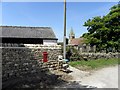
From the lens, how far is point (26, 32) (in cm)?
3184

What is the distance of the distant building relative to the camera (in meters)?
29.4

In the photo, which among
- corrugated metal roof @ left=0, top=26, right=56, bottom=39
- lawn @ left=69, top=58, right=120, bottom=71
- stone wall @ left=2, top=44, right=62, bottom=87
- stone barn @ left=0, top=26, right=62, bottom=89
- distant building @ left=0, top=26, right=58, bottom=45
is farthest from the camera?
corrugated metal roof @ left=0, top=26, right=56, bottom=39

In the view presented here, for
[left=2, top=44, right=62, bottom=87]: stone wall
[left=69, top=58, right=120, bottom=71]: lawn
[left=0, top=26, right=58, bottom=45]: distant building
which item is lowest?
[left=69, top=58, right=120, bottom=71]: lawn

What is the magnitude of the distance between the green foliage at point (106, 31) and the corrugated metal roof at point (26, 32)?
5582 millimetres

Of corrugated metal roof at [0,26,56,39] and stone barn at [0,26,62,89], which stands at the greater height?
corrugated metal roof at [0,26,56,39]

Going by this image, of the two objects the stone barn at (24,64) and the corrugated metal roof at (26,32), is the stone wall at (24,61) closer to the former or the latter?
the stone barn at (24,64)

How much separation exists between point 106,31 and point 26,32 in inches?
436

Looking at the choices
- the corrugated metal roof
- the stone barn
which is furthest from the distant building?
the stone barn

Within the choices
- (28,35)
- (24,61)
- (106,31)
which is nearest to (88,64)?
(24,61)

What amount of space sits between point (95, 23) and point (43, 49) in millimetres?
16561

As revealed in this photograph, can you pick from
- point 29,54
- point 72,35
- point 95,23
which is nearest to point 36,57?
point 29,54

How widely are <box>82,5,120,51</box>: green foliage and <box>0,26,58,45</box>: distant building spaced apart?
5.35m

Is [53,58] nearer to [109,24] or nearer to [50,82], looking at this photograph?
[50,82]

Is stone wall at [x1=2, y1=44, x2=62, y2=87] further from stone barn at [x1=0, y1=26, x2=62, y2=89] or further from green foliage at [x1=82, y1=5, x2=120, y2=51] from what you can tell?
green foliage at [x1=82, y1=5, x2=120, y2=51]
